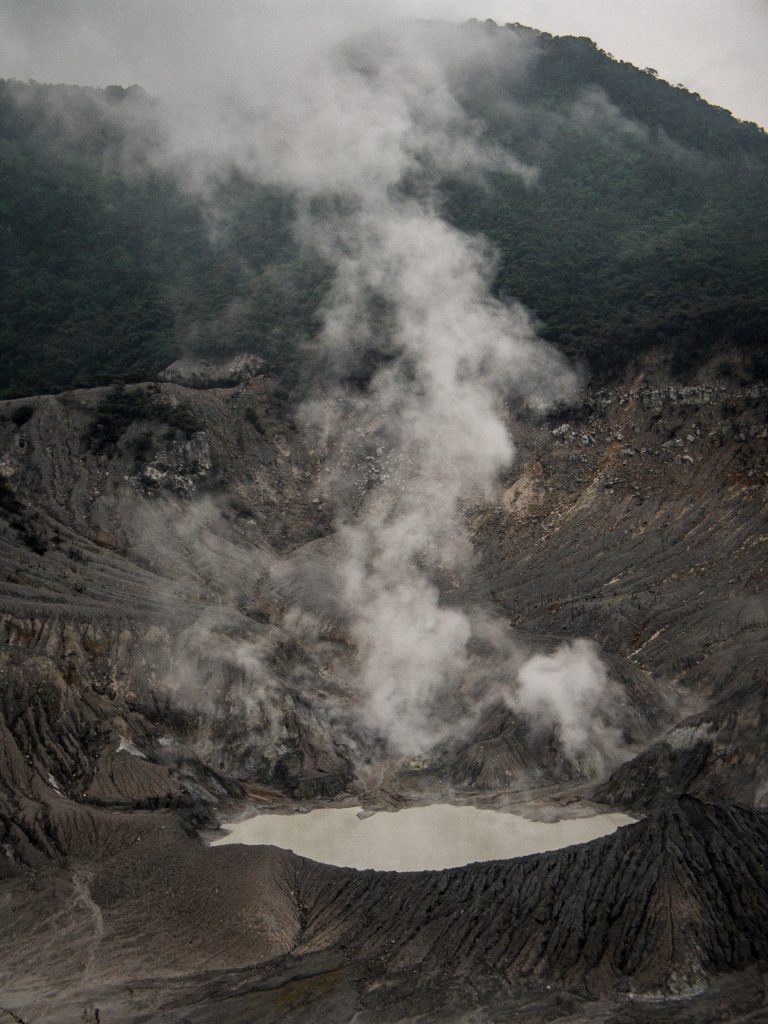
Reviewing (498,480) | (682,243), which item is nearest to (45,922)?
(498,480)

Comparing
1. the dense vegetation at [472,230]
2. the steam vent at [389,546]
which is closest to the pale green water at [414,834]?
the steam vent at [389,546]

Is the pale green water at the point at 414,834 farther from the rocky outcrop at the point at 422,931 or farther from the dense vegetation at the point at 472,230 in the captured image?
the dense vegetation at the point at 472,230

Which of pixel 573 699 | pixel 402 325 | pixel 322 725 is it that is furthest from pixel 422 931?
pixel 402 325

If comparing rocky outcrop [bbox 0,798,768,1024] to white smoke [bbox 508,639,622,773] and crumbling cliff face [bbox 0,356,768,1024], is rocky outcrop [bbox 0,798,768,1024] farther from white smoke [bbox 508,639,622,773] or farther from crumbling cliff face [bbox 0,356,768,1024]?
white smoke [bbox 508,639,622,773]

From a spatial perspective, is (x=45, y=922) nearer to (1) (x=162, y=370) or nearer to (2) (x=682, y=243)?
(1) (x=162, y=370)

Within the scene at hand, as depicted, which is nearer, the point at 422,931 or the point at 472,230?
the point at 422,931

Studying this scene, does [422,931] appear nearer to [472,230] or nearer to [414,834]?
[414,834]
